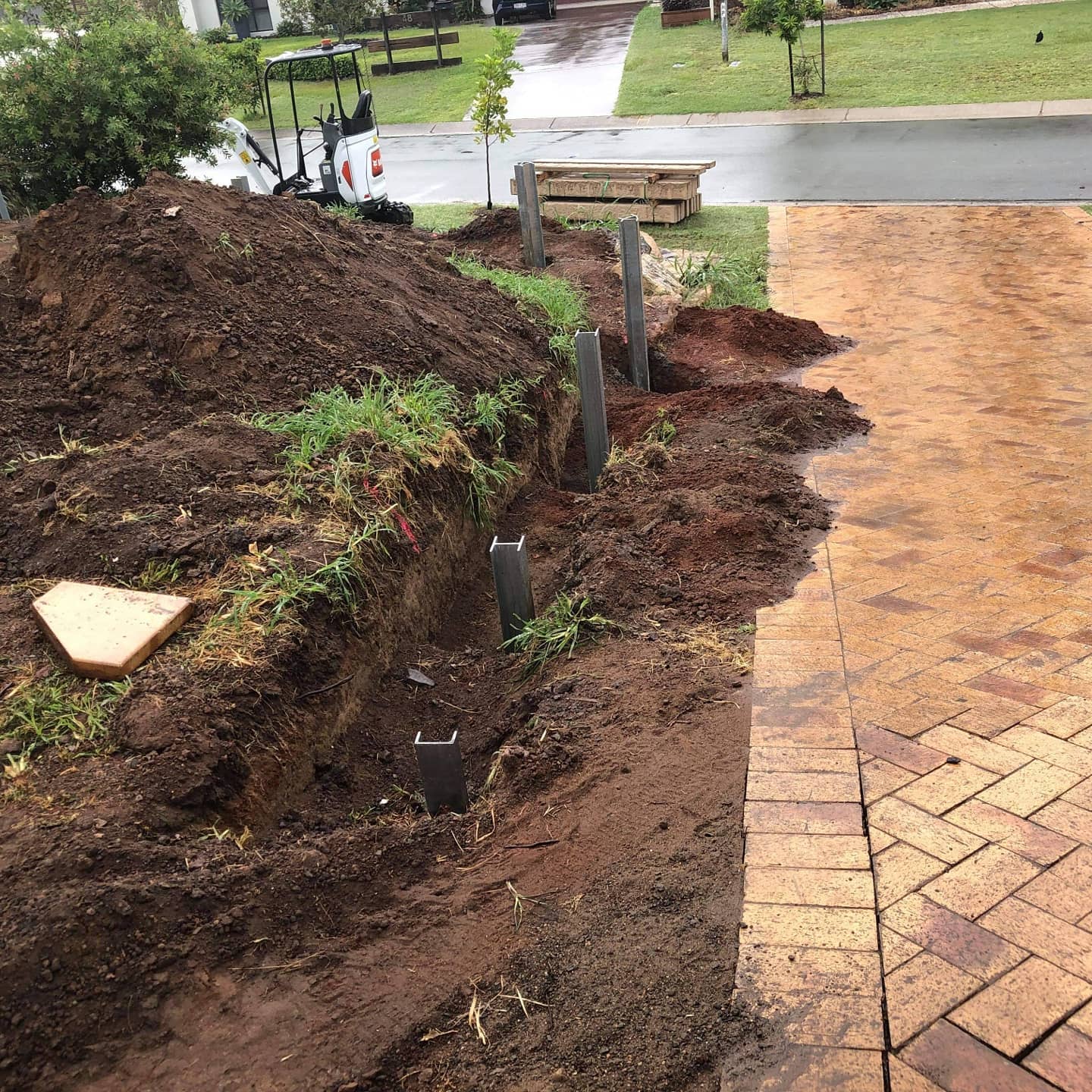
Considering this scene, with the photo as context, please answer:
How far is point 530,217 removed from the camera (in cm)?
941

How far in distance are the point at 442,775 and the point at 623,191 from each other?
10784 millimetres

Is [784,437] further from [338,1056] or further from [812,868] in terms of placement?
[338,1056]

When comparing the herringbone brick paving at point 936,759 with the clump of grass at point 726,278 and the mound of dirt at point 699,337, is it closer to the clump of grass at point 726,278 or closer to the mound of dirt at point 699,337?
the mound of dirt at point 699,337

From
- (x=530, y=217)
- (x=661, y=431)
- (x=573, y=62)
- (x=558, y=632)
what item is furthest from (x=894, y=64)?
(x=558, y=632)

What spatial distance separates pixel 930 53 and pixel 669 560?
22388mm

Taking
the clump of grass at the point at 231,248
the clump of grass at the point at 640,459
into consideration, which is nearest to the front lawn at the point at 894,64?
the clump of grass at the point at 640,459

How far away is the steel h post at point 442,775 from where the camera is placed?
3438mm

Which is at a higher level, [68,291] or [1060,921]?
[68,291]

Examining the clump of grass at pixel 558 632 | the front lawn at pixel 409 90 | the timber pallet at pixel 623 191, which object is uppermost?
the front lawn at pixel 409 90

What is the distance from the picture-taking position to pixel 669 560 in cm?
483

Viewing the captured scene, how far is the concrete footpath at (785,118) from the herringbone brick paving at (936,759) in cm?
1285

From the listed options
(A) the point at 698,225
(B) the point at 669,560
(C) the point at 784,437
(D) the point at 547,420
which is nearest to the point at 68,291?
(D) the point at 547,420

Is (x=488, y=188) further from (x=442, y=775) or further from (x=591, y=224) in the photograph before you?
(x=442, y=775)

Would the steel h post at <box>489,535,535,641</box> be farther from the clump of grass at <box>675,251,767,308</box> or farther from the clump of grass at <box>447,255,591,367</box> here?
the clump of grass at <box>675,251,767,308</box>
